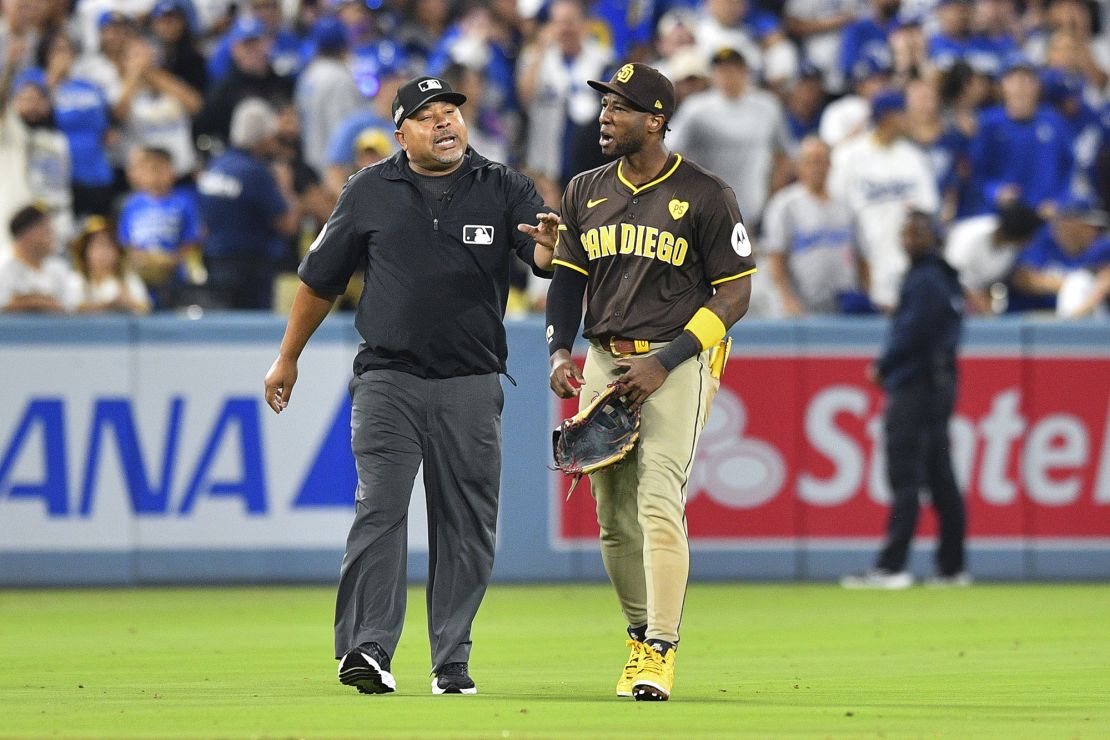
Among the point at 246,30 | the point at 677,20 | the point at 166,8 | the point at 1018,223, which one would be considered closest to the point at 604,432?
the point at 1018,223

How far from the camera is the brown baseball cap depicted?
289 inches

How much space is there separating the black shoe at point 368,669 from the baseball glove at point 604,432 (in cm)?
95

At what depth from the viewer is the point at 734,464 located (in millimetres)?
13891

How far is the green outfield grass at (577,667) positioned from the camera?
6.47 metres

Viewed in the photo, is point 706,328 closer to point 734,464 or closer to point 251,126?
point 734,464

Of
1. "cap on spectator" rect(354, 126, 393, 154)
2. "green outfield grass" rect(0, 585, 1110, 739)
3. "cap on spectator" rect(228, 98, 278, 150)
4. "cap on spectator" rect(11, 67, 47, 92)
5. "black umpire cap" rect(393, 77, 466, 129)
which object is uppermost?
"cap on spectator" rect(11, 67, 47, 92)

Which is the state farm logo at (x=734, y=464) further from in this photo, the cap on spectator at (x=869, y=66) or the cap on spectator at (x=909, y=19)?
the cap on spectator at (x=909, y=19)

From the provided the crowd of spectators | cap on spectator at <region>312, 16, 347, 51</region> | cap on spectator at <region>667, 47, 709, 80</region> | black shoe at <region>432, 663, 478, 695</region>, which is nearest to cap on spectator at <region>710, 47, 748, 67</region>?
the crowd of spectators

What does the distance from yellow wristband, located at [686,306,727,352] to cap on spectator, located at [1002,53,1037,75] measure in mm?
10913

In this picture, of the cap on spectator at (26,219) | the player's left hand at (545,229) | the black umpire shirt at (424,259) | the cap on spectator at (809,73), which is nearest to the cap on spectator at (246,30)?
the cap on spectator at (26,219)

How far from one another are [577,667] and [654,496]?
1748 millimetres

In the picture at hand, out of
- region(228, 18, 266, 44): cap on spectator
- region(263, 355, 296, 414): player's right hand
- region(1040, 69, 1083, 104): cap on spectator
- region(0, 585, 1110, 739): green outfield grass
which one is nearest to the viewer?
region(0, 585, 1110, 739): green outfield grass

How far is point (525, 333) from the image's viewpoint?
534 inches

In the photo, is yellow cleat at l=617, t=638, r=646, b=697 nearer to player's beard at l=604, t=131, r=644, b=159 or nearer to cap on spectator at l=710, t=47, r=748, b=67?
player's beard at l=604, t=131, r=644, b=159
